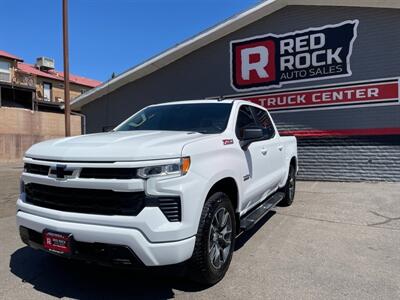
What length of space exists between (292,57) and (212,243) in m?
9.17

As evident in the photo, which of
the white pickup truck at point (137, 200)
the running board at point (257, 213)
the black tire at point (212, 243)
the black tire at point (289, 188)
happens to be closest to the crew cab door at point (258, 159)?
the running board at point (257, 213)

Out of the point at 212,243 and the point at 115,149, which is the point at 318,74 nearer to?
the point at 212,243

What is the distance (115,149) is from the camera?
3.20 meters

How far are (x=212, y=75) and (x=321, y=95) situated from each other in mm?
3854

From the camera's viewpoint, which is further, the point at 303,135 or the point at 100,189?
the point at 303,135

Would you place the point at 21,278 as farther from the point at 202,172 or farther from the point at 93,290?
the point at 202,172

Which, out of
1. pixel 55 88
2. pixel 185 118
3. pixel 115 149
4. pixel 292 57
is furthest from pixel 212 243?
pixel 55 88

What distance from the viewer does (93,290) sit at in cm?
364

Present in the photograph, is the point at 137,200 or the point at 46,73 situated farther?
the point at 46,73

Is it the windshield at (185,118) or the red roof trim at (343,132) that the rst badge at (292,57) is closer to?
the red roof trim at (343,132)

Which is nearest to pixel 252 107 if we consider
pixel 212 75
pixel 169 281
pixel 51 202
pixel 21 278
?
pixel 169 281

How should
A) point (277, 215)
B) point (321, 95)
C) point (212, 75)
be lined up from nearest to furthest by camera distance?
point (277, 215)
point (321, 95)
point (212, 75)

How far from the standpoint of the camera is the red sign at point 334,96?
10.2m

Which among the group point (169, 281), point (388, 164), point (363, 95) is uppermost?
point (363, 95)
